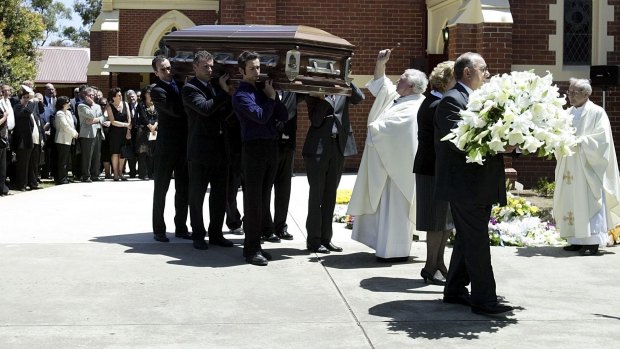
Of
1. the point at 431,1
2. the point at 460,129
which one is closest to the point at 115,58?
the point at 431,1

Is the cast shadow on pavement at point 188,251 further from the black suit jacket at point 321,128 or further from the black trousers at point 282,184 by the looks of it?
the black suit jacket at point 321,128

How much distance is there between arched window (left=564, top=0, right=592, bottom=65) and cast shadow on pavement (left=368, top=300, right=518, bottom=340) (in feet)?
37.2

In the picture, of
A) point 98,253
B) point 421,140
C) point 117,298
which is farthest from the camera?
point 98,253

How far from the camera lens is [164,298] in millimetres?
8117

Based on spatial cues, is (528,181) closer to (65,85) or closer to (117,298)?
(117,298)

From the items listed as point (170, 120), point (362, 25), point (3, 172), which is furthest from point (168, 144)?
point (362, 25)

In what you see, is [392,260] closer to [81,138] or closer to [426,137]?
[426,137]

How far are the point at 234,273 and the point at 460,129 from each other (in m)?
3.00

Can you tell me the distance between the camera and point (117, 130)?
20797mm

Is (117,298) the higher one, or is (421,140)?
(421,140)

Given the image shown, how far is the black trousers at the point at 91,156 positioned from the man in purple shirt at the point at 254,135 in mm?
11002

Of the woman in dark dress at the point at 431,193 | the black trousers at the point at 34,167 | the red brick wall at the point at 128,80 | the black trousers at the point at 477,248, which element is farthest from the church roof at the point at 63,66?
the black trousers at the point at 477,248

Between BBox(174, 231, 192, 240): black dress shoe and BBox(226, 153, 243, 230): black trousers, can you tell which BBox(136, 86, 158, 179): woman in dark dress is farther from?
BBox(174, 231, 192, 240): black dress shoe

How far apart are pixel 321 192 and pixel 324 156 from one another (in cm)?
39
